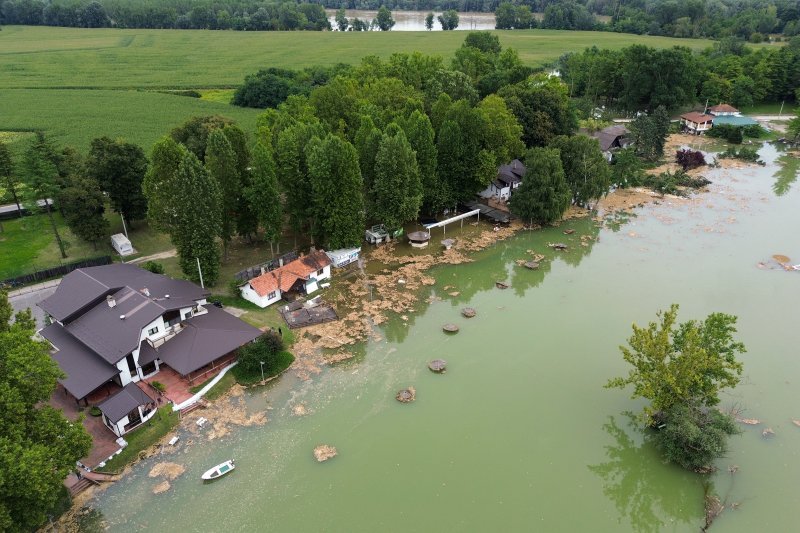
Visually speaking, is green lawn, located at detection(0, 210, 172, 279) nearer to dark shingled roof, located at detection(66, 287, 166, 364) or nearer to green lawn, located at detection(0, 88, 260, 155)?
dark shingled roof, located at detection(66, 287, 166, 364)

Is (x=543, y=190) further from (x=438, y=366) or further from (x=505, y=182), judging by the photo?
(x=438, y=366)

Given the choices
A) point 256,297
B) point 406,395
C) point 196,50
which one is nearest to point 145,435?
point 256,297

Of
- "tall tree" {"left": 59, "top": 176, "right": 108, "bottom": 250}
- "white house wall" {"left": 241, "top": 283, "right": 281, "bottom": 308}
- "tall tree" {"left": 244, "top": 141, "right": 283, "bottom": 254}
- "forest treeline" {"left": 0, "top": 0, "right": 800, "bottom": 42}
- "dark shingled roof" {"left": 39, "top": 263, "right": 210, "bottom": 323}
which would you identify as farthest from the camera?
"forest treeline" {"left": 0, "top": 0, "right": 800, "bottom": 42}

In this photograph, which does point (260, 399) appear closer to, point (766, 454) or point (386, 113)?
point (766, 454)

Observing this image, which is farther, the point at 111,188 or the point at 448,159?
the point at 448,159

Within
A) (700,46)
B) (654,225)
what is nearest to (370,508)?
(654,225)

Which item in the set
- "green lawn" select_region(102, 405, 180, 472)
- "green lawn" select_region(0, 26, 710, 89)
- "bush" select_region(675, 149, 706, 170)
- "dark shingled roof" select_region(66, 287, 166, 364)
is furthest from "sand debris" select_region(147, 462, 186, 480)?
"green lawn" select_region(0, 26, 710, 89)
